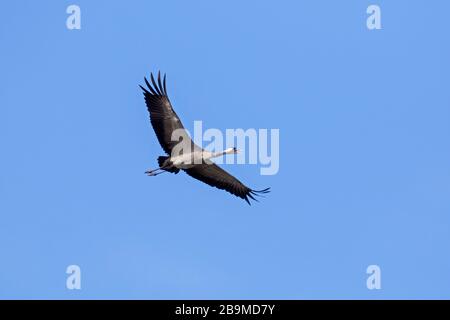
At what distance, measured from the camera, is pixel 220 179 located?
31594 mm

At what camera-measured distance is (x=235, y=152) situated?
30484mm

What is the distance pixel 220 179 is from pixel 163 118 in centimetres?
319

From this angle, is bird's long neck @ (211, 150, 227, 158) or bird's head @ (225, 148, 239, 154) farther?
bird's head @ (225, 148, 239, 154)

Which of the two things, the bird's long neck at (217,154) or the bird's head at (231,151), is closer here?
the bird's long neck at (217,154)

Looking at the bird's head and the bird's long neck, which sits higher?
the bird's head

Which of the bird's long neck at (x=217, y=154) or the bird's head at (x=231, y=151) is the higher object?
the bird's head at (x=231, y=151)

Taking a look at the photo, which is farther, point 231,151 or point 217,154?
point 231,151

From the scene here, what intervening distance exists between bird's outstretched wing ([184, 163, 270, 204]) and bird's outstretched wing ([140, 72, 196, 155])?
1478 mm

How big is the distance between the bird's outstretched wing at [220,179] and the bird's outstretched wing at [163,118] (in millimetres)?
1478

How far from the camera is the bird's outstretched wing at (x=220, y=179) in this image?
31047 mm

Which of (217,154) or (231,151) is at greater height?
(231,151)

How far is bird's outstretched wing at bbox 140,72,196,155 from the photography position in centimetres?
2955
